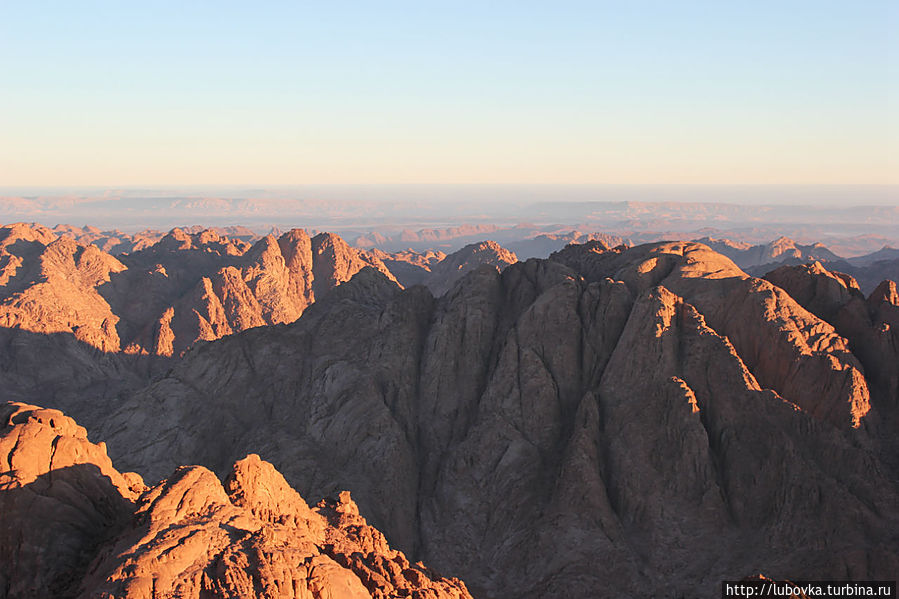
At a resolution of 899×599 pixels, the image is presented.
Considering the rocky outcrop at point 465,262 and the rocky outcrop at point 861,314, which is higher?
the rocky outcrop at point 861,314

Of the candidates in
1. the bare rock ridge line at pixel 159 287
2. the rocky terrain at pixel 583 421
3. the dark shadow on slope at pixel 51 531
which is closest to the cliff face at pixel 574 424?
the rocky terrain at pixel 583 421

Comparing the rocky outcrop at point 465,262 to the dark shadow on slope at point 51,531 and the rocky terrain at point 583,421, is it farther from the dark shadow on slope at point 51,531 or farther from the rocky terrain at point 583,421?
the dark shadow on slope at point 51,531

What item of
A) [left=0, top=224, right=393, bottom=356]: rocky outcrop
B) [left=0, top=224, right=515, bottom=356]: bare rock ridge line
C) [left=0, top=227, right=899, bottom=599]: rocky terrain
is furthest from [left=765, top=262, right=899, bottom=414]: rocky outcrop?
[left=0, top=224, right=393, bottom=356]: rocky outcrop

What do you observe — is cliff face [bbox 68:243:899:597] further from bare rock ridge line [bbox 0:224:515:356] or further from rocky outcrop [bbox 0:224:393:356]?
rocky outcrop [bbox 0:224:393:356]

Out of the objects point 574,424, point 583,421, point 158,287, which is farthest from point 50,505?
point 158,287

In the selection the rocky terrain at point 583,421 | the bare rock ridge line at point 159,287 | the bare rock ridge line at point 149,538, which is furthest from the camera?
the bare rock ridge line at point 159,287

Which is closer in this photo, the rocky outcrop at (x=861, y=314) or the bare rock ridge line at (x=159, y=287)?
the rocky outcrop at (x=861, y=314)

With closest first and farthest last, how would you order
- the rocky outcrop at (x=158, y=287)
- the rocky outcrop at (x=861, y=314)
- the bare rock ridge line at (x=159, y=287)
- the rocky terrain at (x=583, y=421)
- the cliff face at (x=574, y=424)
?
the rocky terrain at (x=583, y=421) < the cliff face at (x=574, y=424) < the rocky outcrop at (x=861, y=314) < the rocky outcrop at (x=158, y=287) < the bare rock ridge line at (x=159, y=287)
